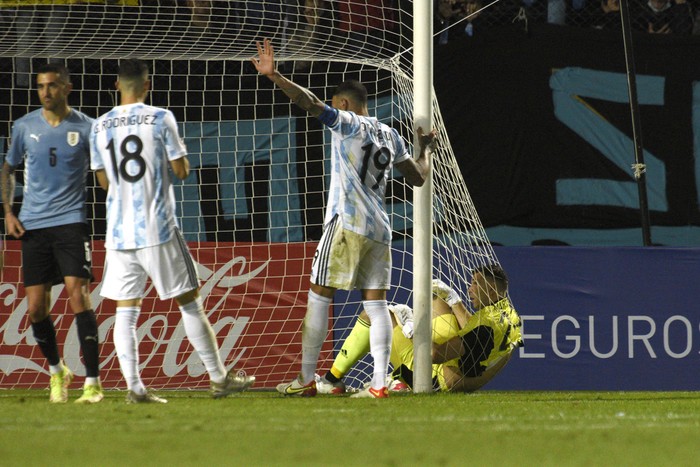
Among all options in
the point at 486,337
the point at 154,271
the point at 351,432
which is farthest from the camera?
the point at 486,337

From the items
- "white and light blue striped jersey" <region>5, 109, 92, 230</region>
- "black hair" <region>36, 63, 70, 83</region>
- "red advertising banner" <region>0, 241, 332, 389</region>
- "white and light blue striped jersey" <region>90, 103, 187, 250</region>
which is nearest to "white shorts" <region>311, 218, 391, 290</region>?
"white and light blue striped jersey" <region>90, 103, 187, 250</region>

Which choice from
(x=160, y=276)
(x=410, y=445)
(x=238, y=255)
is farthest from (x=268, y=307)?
(x=410, y=445)

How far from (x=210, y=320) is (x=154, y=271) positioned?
269 centimetres

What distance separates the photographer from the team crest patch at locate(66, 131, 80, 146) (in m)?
6.30

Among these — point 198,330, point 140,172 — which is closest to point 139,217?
point 140,172

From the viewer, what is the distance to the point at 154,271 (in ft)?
19.3

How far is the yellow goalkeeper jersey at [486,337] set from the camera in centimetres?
761

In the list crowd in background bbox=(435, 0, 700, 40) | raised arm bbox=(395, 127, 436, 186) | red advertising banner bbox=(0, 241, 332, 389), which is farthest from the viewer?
crowd in background bbox=(435, 0, 700, 40)

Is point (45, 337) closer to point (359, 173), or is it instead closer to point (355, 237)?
point (355, 237)

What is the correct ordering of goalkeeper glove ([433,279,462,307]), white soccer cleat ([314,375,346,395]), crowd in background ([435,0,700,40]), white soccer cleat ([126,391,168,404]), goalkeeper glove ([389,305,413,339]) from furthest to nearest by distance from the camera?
crowd in background ([435,0,700,40]) < goalkeeper glove ([433,279,462,307]) < goalkeeper glove ([389,305,413,339]) < white soccer cleat ([314,375,346,395]) < white soccer cleat ([126,391,168,404])

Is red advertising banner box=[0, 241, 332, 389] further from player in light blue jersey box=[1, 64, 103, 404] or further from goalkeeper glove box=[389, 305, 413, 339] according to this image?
player in light blue jersey box=[1, 64, 103, 404]

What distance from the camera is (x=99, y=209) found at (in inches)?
385

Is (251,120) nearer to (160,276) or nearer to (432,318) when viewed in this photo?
(432,318)

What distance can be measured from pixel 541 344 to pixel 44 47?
414 centimetres
